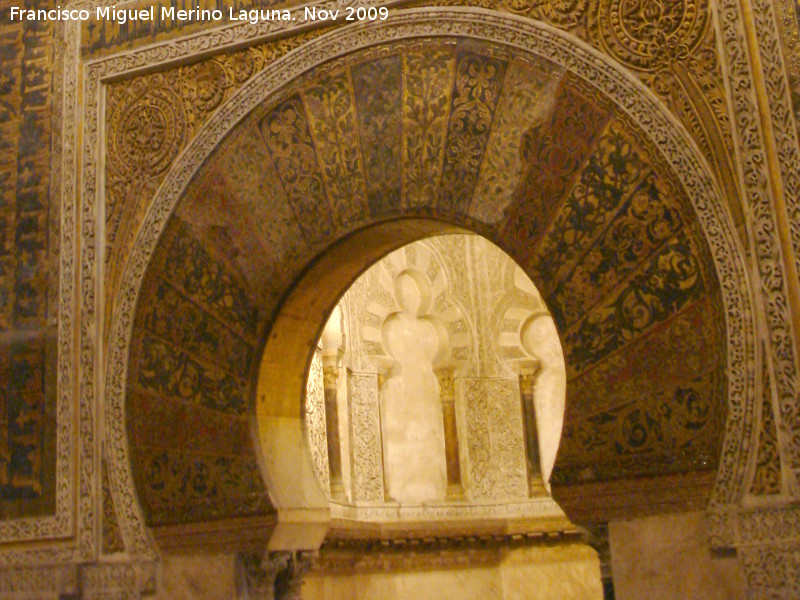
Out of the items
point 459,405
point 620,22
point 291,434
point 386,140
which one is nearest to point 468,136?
point 386,140

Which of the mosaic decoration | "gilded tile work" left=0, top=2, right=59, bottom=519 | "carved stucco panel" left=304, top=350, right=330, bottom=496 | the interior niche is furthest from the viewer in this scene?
the interior niche

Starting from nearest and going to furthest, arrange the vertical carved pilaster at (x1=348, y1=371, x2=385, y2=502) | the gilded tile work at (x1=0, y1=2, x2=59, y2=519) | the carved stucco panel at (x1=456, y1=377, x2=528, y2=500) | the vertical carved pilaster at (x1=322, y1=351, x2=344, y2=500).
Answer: the gilded tile work at (x1=0, y1=2, x2=59, y2=519) → the vertical carved pilaster at (x1=322, y1=351, x2=344, y2=500) → the vertical carved pilaster at (x1=348, y1=371, x2=385, y2=502) → the carved stucco panel at (x1=456, y1=377, x2=528, y2=500)

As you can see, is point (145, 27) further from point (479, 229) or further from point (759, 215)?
point (759, 215)

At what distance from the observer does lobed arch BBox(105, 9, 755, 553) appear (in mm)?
3912

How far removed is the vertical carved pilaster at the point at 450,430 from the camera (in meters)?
6.78

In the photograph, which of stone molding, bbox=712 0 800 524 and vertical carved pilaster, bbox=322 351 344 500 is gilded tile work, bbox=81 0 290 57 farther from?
vertical carved pilaster, bbox=322 351 344 500

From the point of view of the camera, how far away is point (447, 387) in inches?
272

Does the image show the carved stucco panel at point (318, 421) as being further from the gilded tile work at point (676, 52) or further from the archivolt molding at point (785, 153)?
the archivolt molding at point (785, 153)

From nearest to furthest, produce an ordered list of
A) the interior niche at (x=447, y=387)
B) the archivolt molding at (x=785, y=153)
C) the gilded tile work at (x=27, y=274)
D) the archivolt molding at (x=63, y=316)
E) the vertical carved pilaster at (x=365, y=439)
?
1. the archivolt molding at (x=785, y=153)
2. the archivolt molding at (x=63, y=316)
3. the gilded tile work at (x=27, y=274)
4. the vertical carved pilaster at (x=365, y=439)
5. the interior niche at (x=447, y=387)

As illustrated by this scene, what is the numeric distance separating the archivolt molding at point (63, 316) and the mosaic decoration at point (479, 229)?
366 mm

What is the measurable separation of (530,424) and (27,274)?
3410mm

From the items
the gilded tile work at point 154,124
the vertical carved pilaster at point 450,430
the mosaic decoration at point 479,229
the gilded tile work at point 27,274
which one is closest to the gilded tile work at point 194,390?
the mosaic decoration at point 479,229

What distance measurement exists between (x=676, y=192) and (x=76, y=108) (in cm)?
293

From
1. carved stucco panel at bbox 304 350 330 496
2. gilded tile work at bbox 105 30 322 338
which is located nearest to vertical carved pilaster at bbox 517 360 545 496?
carved stucco panel at bbox 304 350 330 496
